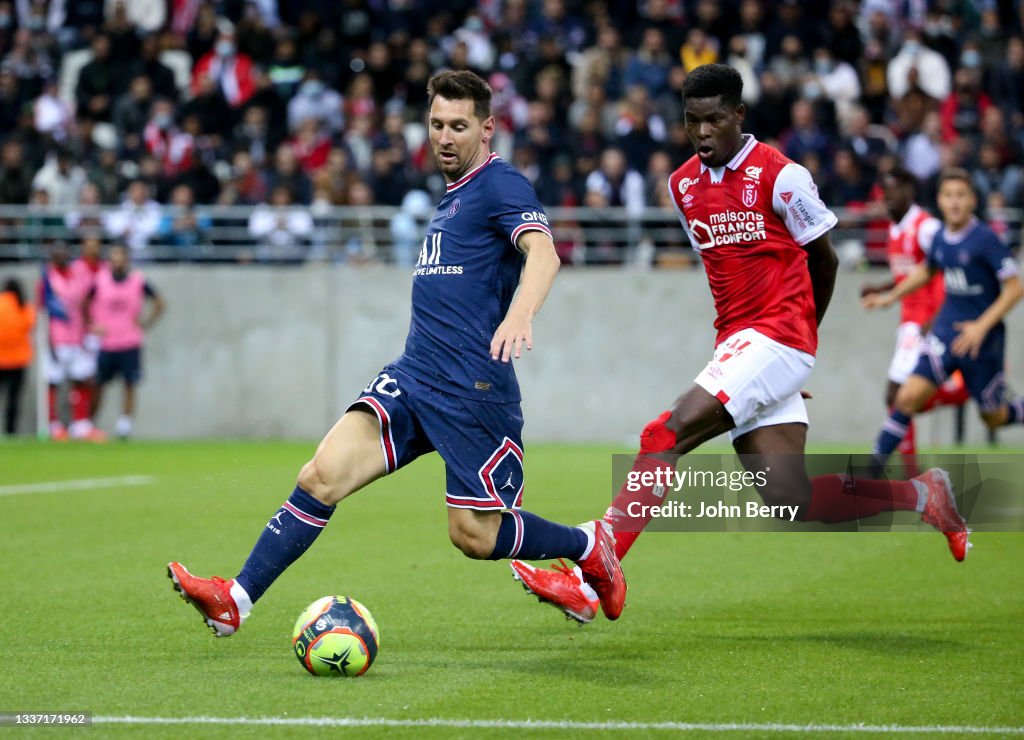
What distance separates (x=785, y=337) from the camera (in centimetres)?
707

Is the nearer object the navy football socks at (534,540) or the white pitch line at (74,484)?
the navy football socks at (534,540)

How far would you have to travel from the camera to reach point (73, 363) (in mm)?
20531

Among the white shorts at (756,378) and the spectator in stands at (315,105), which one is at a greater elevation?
the spectator in stands at (315,105)

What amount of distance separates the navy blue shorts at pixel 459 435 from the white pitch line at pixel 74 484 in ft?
24.7

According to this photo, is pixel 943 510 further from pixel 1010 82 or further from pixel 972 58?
pixel 972 58

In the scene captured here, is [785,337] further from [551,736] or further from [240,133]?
[240,133]

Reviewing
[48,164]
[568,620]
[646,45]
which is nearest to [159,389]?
[48,164]

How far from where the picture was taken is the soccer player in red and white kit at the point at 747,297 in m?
6.91

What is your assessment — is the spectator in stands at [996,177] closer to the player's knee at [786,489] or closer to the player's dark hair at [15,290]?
the player's dark hair at [15,290]

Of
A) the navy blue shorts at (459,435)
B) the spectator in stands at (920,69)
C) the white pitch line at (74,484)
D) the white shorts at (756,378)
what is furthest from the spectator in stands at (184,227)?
the navy blue shorts at (459,435)

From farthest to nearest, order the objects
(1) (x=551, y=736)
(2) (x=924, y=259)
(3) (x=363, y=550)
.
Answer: (2) (x=924, y=259) < (3) (x=363, y=550) < (1) (x=551, y=736)

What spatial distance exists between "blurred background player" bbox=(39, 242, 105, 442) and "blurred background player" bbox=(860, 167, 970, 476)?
36.4 ft

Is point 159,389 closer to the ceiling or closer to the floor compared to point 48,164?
Answer: closer to the floor

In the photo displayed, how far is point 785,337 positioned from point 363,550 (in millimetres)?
3650
